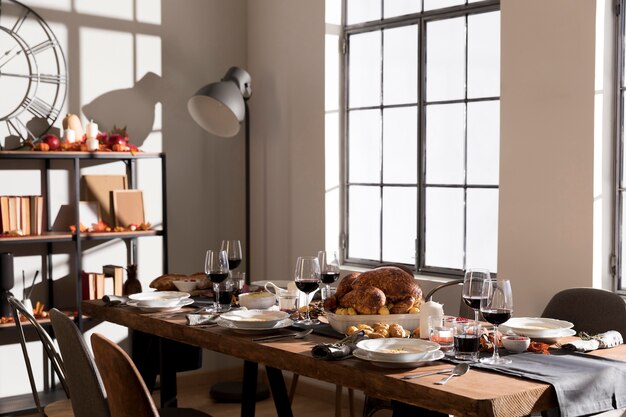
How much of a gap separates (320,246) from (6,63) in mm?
2135

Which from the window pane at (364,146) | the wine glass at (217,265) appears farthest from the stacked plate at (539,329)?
the window pane at (364,146)

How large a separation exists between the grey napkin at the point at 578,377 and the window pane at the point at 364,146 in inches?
112

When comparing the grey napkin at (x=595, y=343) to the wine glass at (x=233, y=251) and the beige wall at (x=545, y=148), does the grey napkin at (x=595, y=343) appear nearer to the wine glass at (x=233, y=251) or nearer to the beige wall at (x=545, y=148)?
the beige wall at (x=545, y=148)

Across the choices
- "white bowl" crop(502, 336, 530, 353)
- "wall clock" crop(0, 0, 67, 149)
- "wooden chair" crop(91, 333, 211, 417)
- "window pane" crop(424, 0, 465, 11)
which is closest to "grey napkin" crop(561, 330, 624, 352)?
"white bowl" crop(502, 336, 530, 353)

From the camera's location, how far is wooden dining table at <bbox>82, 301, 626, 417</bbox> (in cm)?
204

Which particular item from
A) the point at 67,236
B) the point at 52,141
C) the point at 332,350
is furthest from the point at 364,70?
the point at 332,350

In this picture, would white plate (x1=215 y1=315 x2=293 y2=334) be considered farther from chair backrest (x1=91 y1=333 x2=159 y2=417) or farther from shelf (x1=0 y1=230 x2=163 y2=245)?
shelf (x1=0 y1=230 x2=163 y2=245)

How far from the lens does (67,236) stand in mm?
4816

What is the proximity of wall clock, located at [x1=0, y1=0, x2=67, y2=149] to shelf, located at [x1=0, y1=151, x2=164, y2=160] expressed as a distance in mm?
246

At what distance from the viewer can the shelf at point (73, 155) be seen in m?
4.66

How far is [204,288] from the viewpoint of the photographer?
150 inches

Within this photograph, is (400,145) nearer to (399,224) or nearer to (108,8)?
(399,224)

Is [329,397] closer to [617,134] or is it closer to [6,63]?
[617,134]

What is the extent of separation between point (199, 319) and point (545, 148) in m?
1.86
